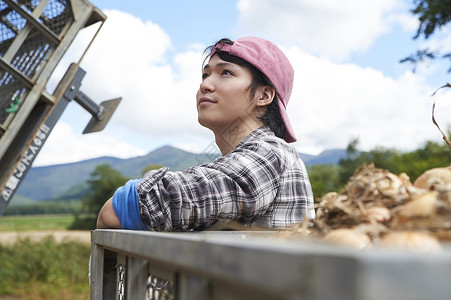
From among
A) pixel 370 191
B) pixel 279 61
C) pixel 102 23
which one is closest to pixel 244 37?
pixel 279 61

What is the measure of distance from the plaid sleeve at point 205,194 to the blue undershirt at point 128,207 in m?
0.02

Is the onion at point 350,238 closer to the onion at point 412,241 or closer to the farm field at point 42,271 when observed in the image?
the onion at point 412,241

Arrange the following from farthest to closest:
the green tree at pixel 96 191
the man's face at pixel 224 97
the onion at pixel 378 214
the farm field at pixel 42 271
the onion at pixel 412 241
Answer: the green tree at pixel 96 191
the farm field at pixel 42 271
the man's face at pixel 224 97
the onion at pixel 378 214
the onion at pixel 412 241

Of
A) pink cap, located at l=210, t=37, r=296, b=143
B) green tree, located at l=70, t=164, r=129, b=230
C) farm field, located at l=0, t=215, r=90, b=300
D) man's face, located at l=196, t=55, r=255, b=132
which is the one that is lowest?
farm field, located at l=0, t=215, r=90, b=300

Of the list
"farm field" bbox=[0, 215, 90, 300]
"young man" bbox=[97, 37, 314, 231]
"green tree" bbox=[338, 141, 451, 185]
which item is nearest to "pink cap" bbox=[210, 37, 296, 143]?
"young man" bbox=[97, 37, 314, 231]

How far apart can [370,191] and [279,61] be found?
3.39ft

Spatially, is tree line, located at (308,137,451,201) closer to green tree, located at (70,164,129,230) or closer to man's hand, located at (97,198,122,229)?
man's hand, located at (97,198,122,229)

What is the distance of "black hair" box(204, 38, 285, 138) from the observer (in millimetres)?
1599

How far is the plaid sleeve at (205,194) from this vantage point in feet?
3.59

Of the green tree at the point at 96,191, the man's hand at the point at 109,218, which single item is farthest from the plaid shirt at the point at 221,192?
the green tree at the point at 96,191

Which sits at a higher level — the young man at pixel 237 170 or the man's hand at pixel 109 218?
the young man at pixel 237 170

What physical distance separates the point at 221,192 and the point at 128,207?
0.24 meters

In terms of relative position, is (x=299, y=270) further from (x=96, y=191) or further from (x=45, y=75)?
(x=96, y=191)

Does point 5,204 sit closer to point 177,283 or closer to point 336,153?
point 177,283
